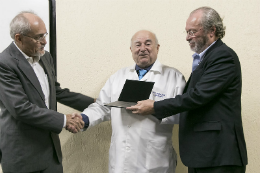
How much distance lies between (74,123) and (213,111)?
0.86m

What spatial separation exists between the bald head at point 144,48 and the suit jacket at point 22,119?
63 cm

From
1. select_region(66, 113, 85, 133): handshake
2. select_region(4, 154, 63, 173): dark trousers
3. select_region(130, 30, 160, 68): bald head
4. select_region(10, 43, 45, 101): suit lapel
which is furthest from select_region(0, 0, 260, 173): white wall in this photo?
select_region(10, 43, 45, 101): suit lapel

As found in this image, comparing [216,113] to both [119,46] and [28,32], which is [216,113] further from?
[28,32]

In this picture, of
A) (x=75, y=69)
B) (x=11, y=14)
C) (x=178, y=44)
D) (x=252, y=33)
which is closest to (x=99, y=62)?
(x=75, y=69)

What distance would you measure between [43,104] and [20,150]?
0.94ft

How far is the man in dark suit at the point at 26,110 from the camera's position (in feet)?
4.58

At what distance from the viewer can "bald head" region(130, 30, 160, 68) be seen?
1685 mm

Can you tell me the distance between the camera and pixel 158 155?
158 centimetres

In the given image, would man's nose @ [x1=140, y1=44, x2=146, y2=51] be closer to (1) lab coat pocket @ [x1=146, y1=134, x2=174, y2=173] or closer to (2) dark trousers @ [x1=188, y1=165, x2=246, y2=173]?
(1) lab coat pocket @ [x1=146, y1=134, x2=174, y2=173]

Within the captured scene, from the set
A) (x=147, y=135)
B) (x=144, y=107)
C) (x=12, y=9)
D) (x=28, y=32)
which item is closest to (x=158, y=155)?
Answer: (x=147, y=135)

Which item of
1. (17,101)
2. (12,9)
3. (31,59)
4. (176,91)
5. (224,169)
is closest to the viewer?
(224,169)

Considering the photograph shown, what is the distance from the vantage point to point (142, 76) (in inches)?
68.0

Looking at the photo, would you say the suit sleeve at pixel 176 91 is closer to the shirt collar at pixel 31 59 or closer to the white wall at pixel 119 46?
the white wall at pixel 119 46

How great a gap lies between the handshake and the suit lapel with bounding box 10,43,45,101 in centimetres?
27
